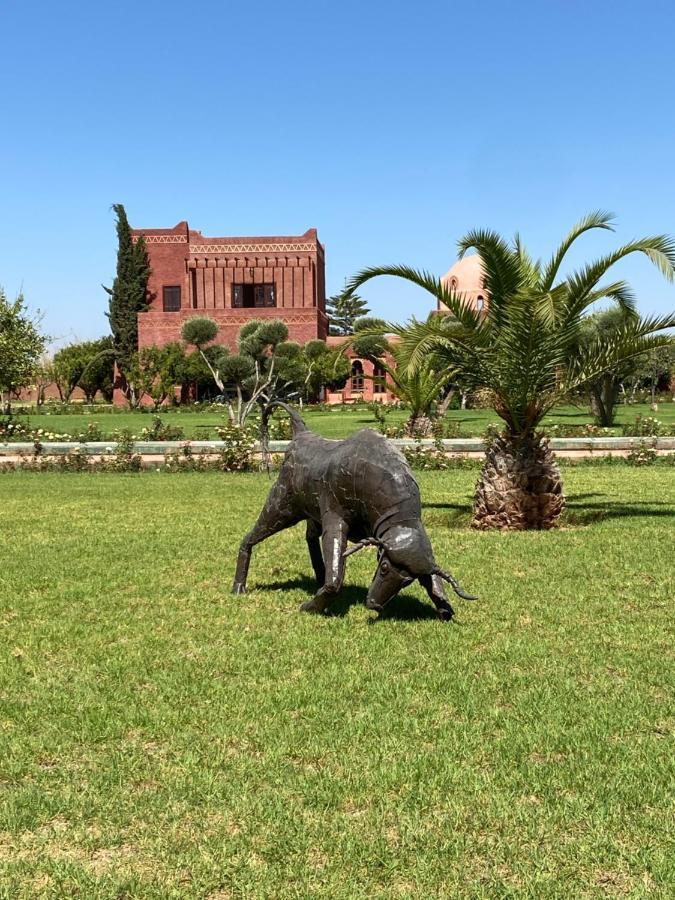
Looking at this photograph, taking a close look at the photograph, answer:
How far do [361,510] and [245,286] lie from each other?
48174 millimetres

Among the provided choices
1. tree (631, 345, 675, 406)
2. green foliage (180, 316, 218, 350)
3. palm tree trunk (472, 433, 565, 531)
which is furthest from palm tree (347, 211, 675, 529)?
tree (631, 345, 675, 406)

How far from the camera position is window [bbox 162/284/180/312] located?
52500mm

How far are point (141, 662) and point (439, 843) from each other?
8.36ft

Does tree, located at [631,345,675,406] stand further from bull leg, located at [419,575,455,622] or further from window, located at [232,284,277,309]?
bull leg, located at [419,575,455,622]

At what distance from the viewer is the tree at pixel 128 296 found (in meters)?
51.6

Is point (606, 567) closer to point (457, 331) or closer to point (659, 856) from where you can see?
point (457, 331)

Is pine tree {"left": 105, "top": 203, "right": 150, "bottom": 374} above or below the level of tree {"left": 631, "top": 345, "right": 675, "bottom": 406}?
above

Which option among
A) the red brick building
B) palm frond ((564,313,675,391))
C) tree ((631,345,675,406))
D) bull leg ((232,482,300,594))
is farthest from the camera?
the red brick building

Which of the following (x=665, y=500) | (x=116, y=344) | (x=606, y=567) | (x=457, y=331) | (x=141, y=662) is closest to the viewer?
(x=141, y=662)

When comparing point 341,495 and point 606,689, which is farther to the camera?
point 341,495

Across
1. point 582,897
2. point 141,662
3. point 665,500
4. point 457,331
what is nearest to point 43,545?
point 141,662

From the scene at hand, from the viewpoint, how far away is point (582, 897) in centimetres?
264

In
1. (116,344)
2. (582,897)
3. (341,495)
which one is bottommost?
(582,897)

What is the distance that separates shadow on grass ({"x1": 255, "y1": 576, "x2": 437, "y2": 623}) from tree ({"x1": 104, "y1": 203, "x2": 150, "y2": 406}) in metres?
46.4
